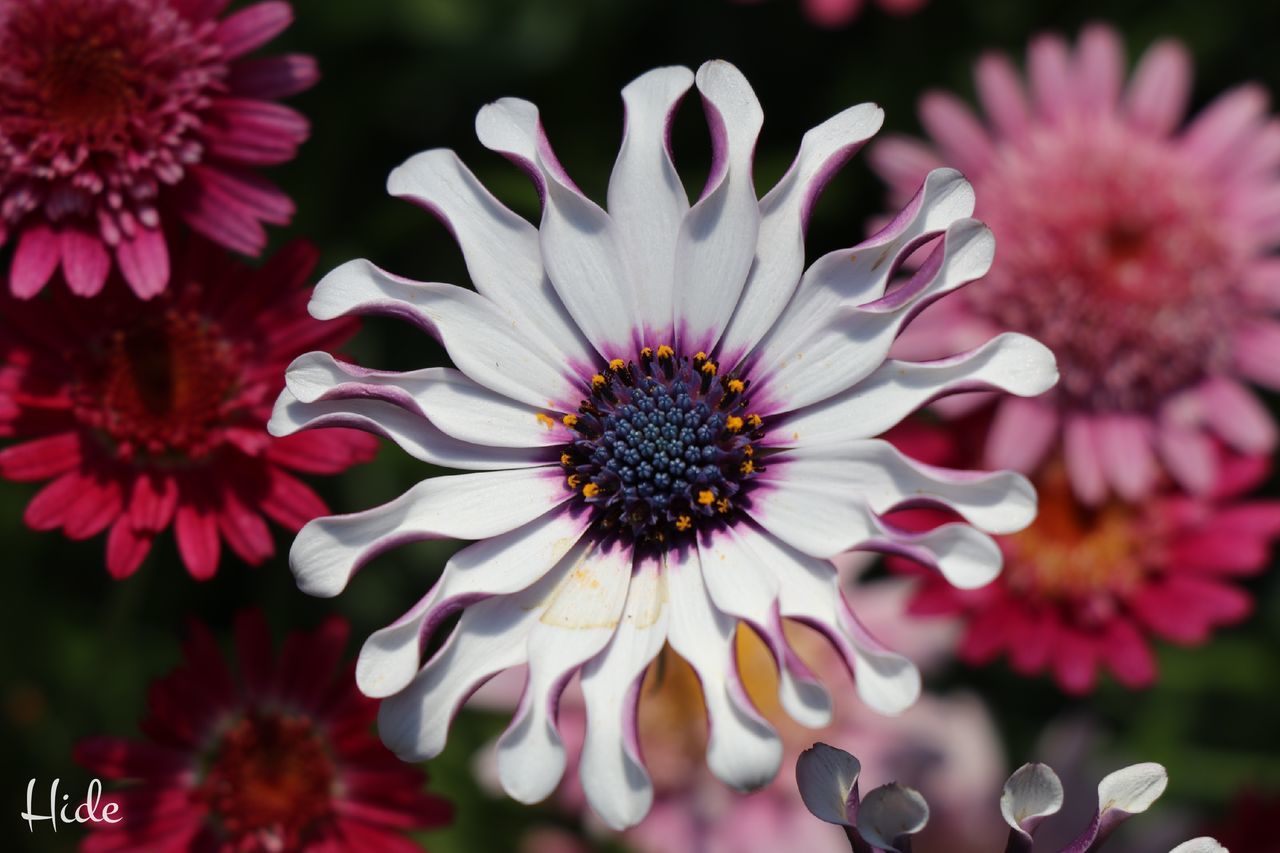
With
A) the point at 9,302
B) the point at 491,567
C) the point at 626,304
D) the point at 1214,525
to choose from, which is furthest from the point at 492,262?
the point at 1214,525

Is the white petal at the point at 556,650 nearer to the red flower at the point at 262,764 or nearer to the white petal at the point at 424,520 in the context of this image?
the white petal at the point at 424,520

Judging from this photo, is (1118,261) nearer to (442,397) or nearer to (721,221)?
(721,221)

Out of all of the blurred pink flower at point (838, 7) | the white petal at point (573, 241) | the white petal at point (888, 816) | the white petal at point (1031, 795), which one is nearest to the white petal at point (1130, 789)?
the white petal at point (1031, 795)

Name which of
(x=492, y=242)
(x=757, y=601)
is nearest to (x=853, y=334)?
(x=757, y=601)

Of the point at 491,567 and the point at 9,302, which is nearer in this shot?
the point at 491,567

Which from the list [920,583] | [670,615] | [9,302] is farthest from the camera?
[920,583]

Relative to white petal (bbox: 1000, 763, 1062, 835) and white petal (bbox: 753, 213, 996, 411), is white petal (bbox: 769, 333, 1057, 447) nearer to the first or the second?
white petal (bbox: 753, 213, 996, 411)

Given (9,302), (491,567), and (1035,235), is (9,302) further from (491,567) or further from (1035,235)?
(1035,235)

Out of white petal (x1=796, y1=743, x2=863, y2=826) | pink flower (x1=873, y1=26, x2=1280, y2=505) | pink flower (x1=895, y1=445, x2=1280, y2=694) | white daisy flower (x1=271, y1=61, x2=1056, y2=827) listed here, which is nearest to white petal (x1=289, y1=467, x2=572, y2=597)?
white daisy flower (x1=271, y1=61, x2=1056, y2=827)
